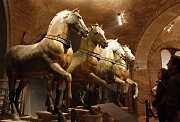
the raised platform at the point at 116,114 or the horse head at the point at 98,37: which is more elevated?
the horse head at the point at 98,37

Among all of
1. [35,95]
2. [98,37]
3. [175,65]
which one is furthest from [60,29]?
[35,95]

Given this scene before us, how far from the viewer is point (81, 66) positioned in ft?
18.0

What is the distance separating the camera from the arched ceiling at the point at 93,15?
845cm

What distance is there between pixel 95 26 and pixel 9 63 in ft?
8.14

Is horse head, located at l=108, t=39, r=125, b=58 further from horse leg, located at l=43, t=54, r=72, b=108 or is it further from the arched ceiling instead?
horse leg, located at l=43, t=54, r=72, b=108

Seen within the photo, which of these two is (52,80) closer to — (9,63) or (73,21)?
(9,63)

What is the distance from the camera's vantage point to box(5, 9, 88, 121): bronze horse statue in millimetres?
3977

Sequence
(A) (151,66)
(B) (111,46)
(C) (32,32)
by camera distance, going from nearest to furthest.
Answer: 1. (B) (111,46)
2. (C) (32,32)
3. (A) (151,66)

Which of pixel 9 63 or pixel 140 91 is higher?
pixel 9 63

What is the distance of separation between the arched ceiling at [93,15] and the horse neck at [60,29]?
15.1ft

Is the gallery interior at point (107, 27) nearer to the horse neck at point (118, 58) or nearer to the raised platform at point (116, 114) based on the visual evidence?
the horse neck at point (118, 58)

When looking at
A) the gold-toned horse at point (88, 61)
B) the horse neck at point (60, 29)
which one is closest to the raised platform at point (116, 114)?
the horse neck at point (60, 29)

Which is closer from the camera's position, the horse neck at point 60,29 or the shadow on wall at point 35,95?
the horse neck at point 60,29

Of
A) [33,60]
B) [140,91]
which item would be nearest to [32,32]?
[33,60]
